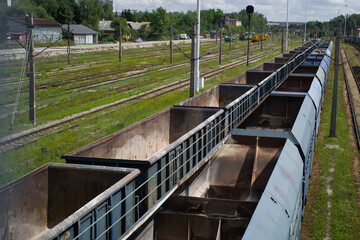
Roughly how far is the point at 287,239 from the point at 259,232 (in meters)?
1.21

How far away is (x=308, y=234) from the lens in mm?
12023

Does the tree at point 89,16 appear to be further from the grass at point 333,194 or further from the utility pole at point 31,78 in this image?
the grass at point 333,194

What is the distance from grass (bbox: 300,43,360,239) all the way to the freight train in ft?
6.39

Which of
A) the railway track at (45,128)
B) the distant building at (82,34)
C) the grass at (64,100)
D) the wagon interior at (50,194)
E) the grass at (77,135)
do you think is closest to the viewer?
the wagon interior at (50,194)

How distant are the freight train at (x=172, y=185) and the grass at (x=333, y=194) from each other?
76.7 inches

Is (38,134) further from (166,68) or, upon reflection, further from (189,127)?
(166,68)

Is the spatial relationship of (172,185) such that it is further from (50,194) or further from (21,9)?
(21,9)

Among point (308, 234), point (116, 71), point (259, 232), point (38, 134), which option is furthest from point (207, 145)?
point (116, 71)

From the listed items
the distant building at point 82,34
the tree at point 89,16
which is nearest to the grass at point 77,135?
the distant building at point 82,34

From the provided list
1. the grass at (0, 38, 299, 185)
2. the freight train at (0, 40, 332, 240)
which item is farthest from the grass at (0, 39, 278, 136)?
the freight train at (0, 40, 332, 240)

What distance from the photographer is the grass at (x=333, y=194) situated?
12.2m

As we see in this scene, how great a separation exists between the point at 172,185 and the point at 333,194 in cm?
761

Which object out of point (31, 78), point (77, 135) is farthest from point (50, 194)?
point (31, 78)

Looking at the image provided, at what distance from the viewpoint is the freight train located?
6691 millimetres
